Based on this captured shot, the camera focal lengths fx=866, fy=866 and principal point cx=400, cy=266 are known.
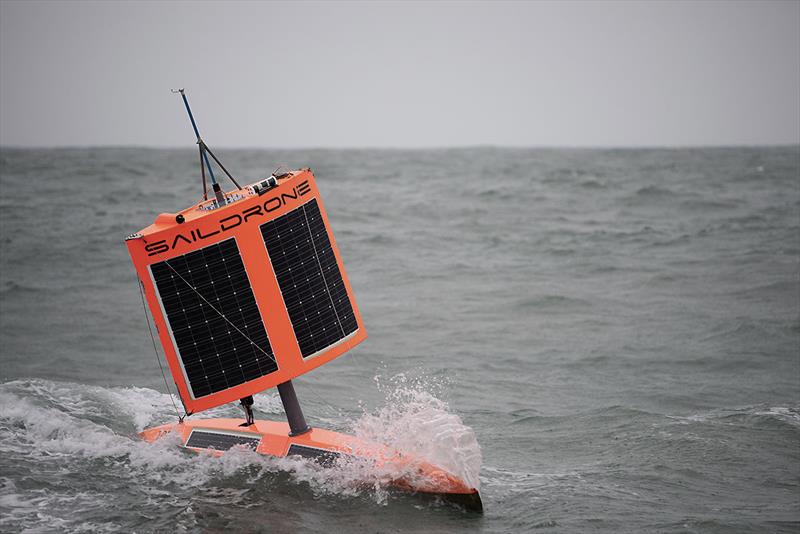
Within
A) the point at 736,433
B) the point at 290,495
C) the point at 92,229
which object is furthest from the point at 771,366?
the point at 92,229

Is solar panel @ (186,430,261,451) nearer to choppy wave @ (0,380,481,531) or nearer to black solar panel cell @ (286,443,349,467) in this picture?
choppy wave @ (0,380,481,531)

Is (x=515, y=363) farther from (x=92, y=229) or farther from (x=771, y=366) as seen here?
(x=92, y=229)

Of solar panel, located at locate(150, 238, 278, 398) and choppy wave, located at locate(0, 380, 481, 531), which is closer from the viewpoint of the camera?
solar panel, located at locate(150, 238, 278, 398)

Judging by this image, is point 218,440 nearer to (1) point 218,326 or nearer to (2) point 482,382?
(1) point 218,326

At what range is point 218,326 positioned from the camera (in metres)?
9.32

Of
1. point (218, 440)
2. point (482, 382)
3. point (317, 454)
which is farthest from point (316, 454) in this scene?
point (482, 382)

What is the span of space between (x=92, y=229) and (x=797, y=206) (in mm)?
27982

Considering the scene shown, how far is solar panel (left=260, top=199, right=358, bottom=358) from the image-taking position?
9352 millimetres

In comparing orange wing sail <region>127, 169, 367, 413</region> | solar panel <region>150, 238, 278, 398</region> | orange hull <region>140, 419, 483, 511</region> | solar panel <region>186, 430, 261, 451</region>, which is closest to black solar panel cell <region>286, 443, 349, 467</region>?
orange hull <region>140, 419, 483, 511</region>

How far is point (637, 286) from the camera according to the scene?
22.2m

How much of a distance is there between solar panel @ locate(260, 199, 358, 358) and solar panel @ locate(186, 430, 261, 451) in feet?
5.12

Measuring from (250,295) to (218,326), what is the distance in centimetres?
48

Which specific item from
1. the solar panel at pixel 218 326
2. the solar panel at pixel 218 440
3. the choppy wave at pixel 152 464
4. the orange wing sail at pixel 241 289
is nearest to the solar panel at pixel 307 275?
the orange wing sail at pixel 241 289

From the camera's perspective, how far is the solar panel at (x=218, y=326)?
915 cm
